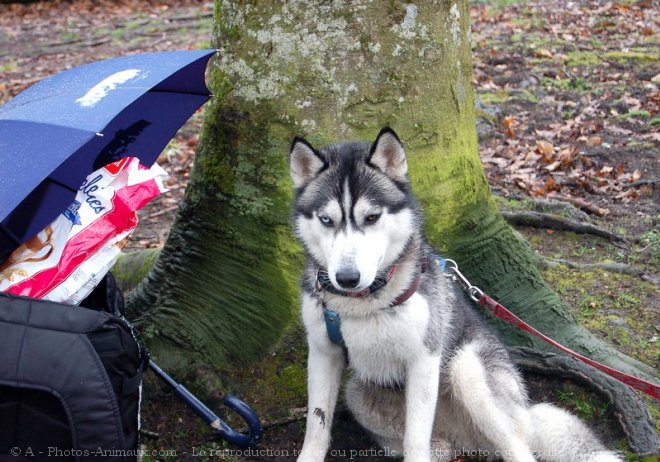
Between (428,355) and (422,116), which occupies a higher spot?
(422,116)

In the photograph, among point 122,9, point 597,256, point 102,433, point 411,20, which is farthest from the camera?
point 122,9

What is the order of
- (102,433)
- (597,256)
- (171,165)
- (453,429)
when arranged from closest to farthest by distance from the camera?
(102,433)
(453,429)
(597,256)
(171,165)

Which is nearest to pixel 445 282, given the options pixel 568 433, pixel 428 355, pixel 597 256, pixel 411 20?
pixel 428 355

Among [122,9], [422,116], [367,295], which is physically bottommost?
[122,9]

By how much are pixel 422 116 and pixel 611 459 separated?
2007 mm

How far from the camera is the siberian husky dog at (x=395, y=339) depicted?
Answer: 3139 millimetres

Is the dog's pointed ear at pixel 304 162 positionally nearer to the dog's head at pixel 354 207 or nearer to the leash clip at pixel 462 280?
the dog's head at pixel 354 207

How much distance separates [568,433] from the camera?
342 centimetres

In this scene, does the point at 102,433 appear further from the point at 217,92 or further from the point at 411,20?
the point at 411,20

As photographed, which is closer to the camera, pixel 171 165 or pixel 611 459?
pixel 611 459

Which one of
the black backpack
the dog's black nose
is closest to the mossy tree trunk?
the dog's black nose

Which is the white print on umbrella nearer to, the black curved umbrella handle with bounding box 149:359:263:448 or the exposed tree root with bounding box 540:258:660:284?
the black curved umbrella handle with bounding box 149:359:263:448

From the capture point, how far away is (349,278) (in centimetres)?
290

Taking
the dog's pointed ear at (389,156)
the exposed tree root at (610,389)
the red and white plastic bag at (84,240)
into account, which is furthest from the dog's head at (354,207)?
the exposed tree root at (610,389)
